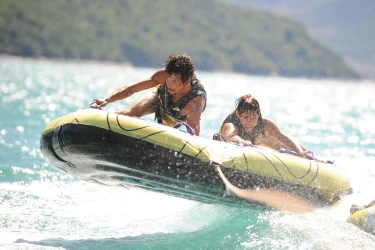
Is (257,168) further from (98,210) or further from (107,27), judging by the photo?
(107,27)

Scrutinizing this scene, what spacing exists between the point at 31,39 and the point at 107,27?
2282 centimetres

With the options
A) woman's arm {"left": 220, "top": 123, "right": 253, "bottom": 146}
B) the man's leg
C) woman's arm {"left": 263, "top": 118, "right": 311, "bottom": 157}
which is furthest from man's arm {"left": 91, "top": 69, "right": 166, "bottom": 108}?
woman's arm {"left": 263, "top": 118, "right": 311, "bottom": 157}

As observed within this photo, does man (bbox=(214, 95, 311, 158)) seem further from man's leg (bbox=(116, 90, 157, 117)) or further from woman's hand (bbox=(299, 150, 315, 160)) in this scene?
man's leg (bbox=(116, 90, 157, 117))

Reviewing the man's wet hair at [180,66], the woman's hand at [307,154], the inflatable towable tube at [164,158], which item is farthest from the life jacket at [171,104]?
the woman's hand at [307,154]

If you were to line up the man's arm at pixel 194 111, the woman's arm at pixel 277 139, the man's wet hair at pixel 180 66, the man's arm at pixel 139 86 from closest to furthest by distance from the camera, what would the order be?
1. the man's wet hair at pixel 180 66
2. the man's arm at pixel 194 111
3. the man's arm at pixel 139 86
4. the woman's arm at pixel 277 139

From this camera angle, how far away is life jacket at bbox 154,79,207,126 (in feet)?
19.4

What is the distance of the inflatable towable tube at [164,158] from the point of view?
17.3ft

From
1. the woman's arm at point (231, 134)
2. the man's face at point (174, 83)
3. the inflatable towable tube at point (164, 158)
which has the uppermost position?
the man's face at point (174, 83)

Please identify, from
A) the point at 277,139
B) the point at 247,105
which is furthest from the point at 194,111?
the point at 277,139

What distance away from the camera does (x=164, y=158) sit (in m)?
5.26

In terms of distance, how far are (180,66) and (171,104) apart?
1.40 ft

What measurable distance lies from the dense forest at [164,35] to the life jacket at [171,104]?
94.7 m

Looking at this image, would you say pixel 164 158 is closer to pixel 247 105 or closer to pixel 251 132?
pixel 247 105

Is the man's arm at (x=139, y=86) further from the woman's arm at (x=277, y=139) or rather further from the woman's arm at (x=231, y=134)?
the woman's arm at (x=277, y=139)
